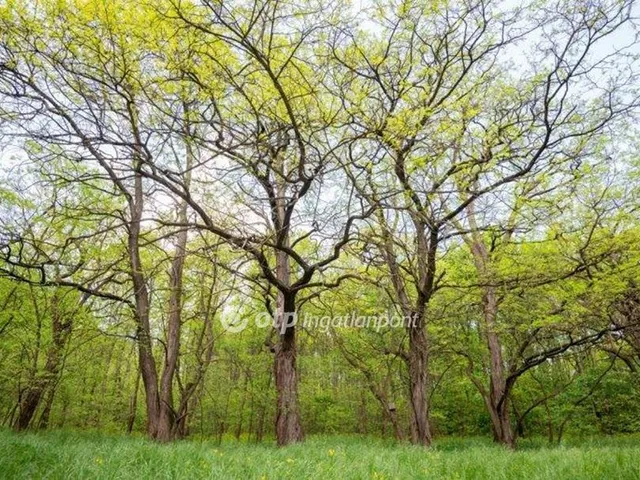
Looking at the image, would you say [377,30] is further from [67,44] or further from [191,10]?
[67,44]

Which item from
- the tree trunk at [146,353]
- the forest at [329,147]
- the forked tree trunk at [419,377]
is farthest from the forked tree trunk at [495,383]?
the tree trunk at [146,353]

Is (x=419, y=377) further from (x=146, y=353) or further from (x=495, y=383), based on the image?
(x=146, y=353)

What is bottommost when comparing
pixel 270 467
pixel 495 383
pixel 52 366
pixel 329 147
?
pixel 270 467

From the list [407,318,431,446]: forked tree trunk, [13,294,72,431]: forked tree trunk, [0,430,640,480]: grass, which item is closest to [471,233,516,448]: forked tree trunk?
[407,318,431,446]: forked tree trunk

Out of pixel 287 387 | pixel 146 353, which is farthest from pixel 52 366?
pixel 287 387

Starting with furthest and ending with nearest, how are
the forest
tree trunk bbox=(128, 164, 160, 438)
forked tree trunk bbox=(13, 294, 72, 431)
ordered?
forked tree trunk bbox=(13, 294, 72, 431), tree trunk bbox=(128, 164, 160, 438), the forest

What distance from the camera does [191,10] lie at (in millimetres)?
3574

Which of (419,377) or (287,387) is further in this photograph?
(287,387)

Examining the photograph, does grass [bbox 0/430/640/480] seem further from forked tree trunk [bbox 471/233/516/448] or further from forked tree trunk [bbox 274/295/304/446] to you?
forked tree trunk [bbox 471/233/516/448]

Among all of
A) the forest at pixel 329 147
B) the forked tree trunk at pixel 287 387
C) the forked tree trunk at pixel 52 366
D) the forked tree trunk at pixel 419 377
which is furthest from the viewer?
the forked tree trunk at pixel 52 366

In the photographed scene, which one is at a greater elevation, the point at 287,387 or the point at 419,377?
the point at 419,377

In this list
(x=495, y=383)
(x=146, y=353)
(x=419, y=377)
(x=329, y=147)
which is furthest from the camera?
(x=495, y=383)

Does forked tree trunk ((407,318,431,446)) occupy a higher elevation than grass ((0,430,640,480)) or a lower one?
higher

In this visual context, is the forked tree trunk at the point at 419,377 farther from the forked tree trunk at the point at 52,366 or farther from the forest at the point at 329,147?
the forked tree trunk at the point at 52,366
